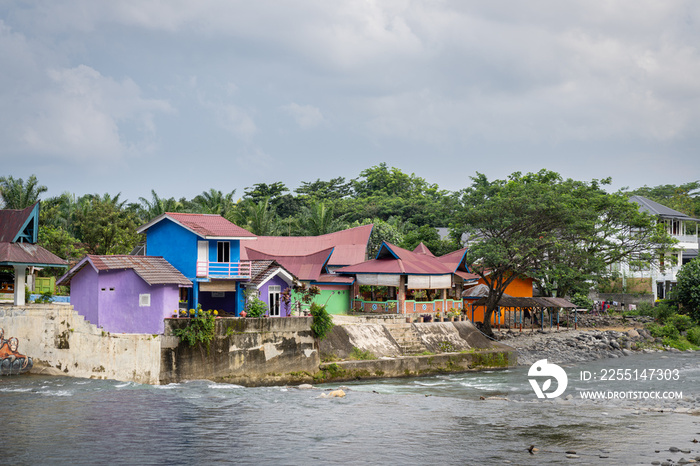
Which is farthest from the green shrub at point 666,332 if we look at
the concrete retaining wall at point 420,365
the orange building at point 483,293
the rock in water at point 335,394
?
the rock in water at point 335,394

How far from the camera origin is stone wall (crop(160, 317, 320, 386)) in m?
27.4

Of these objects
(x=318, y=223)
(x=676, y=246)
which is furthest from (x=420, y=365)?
(x=676, y=246)

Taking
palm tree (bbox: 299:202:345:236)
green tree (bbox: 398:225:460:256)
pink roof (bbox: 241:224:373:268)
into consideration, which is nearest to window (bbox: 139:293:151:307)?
pink roof (bbox: 241:224:373:268)

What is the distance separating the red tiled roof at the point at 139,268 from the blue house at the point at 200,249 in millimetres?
1125

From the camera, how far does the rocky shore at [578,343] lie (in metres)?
42.2

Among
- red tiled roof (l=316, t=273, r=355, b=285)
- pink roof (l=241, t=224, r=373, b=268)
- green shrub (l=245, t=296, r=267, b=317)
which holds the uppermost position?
pink roof (l=241, t=224, r=373, b=268)

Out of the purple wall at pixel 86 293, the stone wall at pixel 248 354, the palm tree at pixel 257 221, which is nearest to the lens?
the stone wall at pixel 248 354

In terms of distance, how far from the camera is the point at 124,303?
28578mm

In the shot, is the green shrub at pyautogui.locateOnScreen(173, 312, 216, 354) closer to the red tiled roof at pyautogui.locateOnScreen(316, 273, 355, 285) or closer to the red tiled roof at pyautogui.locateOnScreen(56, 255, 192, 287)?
the red tiled roof at pyautogui.locateOnScreen(56, 255, 192, 287)

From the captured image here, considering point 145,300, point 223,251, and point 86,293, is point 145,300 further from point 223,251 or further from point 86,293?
point 223,251

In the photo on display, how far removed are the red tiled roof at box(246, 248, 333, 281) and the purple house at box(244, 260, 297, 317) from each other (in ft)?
27.6

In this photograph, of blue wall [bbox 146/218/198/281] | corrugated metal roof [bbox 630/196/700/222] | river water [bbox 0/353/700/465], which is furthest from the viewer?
corrugated metal roof [bbox 630/196/700/222]

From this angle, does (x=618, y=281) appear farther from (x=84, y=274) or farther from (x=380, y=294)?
(x=84, y=274)

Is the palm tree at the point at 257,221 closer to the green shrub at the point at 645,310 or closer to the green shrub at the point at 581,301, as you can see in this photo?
the green shrub at the point at 581,301
